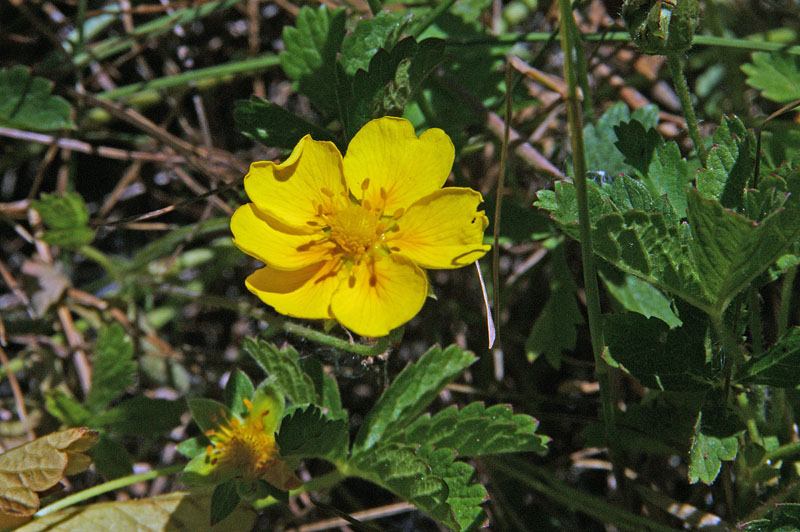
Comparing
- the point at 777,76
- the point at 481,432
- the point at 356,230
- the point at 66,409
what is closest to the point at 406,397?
the point at 481,432

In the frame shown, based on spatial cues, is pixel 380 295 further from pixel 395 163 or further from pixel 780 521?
pixel 780 521

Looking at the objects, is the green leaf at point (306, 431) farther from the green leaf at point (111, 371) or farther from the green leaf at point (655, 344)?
the green leaf at point (111, 371)

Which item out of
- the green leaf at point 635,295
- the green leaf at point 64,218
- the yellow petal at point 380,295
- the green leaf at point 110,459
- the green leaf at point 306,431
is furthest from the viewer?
the green leaf at point 64,218

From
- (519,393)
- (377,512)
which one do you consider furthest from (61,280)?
(519,393)

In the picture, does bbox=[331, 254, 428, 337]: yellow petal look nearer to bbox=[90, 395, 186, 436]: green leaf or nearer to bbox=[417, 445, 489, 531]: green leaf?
bbox=[417, 445, 489, 531]: green leaf

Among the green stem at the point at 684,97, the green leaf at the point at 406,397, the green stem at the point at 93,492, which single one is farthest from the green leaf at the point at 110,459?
the green stem at the point at 684,97

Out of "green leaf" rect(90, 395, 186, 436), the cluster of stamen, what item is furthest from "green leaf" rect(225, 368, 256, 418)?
"green leaf" rect(90, 395, 186, 436)
